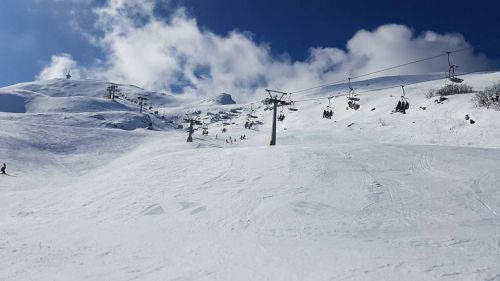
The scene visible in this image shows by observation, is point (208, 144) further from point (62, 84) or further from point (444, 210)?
point (62, 84)

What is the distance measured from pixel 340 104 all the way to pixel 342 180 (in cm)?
6718

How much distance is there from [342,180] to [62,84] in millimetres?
172833

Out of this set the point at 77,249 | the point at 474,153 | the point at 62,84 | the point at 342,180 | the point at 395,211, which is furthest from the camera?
the point at 62,84

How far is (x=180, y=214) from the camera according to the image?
49.3 ft

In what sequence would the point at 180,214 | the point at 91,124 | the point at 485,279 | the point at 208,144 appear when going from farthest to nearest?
the point at 91,124 < the point at 208,144 < the point at 180,214 < the point at 485,279

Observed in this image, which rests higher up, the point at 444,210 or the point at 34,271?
the point at 444,210

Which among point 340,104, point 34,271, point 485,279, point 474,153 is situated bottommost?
point 34,271

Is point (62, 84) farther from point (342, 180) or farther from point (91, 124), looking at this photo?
point (342, 180)

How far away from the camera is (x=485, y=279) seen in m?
Result: 8.07

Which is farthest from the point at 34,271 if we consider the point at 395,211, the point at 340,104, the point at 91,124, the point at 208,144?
the point at 340,104

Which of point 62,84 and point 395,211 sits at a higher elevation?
point 62,84

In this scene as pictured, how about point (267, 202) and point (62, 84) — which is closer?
point (267, 202)

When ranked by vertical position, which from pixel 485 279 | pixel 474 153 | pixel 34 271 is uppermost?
pixel 474 153

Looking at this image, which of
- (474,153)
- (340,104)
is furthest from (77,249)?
(340,104)
